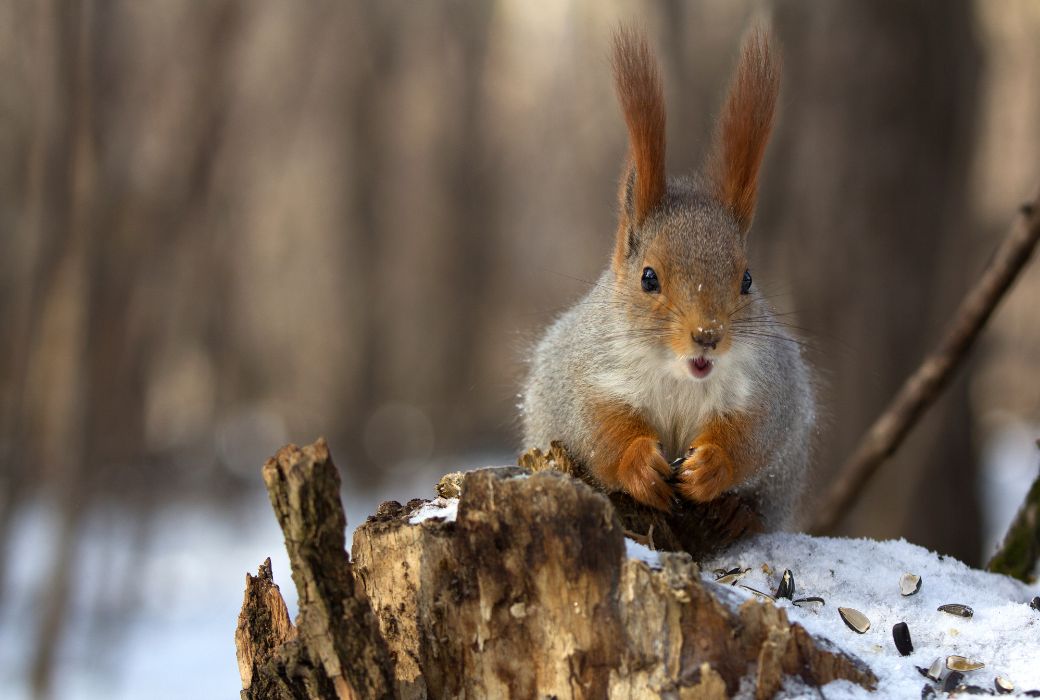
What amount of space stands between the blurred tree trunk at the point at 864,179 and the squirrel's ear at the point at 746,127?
161 cm

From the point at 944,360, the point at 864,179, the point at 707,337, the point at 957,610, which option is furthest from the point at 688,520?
the point at 864,179

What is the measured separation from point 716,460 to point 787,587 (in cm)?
29

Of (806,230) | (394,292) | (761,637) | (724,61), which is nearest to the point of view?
(761,637)

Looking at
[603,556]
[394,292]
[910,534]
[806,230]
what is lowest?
[603,556]

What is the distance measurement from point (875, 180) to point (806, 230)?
1.01 feet

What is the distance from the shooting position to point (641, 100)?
6.35ft

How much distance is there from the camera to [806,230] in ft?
12.2

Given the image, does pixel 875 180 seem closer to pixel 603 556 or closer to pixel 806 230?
pixel 806 230

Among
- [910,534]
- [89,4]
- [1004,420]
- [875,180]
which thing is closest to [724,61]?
[875,180]

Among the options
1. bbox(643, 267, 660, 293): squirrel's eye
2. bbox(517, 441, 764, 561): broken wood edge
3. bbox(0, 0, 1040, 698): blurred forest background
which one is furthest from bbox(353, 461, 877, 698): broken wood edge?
bbox(0, 0, 1040, 698): blurred forest background

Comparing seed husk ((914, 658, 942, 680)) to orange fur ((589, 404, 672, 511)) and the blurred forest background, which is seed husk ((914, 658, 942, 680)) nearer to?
orange fur ((589, 404, 672, 511))

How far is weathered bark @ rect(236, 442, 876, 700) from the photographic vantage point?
1257 mm

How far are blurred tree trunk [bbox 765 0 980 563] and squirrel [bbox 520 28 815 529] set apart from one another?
1.63 meters

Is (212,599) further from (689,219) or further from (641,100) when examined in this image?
(641,100)
